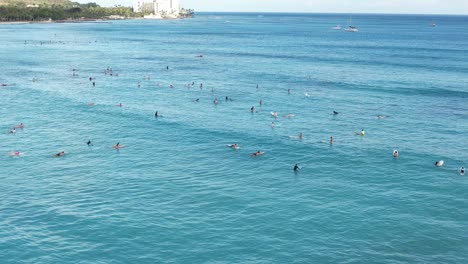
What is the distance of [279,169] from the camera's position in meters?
59.0

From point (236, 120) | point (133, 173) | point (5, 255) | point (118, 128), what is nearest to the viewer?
point (5, 255)

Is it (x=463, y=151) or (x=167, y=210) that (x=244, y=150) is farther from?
(x=463, y=151)

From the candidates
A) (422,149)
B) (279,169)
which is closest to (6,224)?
(279,169)

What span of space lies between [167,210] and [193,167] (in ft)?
40.7

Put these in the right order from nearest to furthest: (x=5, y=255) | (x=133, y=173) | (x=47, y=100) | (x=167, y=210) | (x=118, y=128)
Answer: (x=5, y=255), (x=167, y=210), (x=133, y=173), (x=118, y=128), (x=47, y=100)

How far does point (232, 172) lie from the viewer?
190 ft

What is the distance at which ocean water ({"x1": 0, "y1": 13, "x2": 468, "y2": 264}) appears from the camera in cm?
4122

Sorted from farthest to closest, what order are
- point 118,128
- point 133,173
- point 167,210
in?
point 118,128, point 133,173, point 167,210

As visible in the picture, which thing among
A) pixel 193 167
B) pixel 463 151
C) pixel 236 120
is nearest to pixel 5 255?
pixel 193 167

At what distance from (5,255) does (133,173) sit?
65.7ft

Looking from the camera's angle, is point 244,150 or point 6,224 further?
point 244,150

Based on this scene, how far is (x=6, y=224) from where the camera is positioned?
144ft

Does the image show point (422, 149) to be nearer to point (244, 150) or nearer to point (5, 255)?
point (244, 150)

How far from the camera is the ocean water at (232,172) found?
41.2 metres
